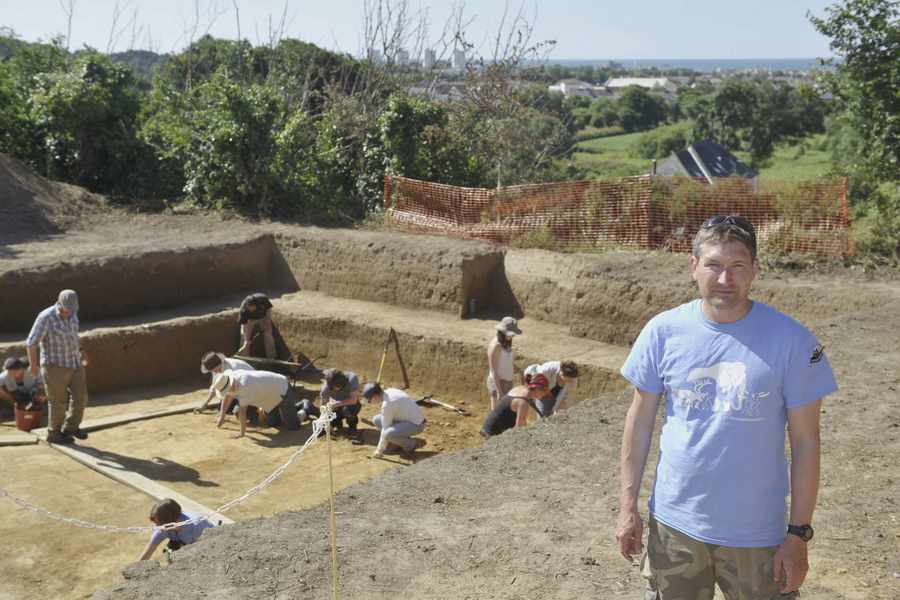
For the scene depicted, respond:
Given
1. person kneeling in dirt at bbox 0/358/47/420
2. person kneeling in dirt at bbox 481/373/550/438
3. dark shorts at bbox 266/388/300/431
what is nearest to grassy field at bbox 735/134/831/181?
dark shorts at bbox 266/388/300/431

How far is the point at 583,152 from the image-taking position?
181ft

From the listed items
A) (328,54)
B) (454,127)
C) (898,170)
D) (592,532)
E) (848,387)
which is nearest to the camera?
(592,532)

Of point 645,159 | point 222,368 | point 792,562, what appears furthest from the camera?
point 645,159

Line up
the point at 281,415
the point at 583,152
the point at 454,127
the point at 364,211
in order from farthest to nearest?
the point at 583,152, the point at 454,127, the point at 364,211, the point at 281,415

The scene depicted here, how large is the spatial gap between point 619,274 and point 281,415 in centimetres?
494

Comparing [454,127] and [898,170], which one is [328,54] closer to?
[454,127]

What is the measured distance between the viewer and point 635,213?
1518 cm

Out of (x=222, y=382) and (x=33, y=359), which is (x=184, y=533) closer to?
(x=33, y=359)

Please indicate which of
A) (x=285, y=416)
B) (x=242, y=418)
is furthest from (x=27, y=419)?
(x=285, y=416)

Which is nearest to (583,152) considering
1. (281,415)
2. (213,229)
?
(213,229)

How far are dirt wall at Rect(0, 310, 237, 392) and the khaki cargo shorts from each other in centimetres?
1109

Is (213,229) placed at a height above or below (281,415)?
above

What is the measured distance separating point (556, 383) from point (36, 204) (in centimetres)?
1179

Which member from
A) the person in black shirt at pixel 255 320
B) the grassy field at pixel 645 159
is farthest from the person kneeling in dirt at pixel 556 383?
the grassy field at pixel 645 159
